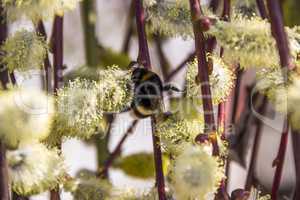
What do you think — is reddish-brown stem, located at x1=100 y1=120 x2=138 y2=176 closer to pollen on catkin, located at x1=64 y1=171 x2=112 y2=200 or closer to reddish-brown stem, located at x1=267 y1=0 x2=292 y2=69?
pollen on catkin, located at x1=64 y1=171 x2=112 y2=200

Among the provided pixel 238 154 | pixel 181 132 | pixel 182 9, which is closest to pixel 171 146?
pixel 181 132

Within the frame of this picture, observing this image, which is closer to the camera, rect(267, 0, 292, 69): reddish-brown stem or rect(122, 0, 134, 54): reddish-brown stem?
rect(267, 0, 292, 69): reddish-brown stem

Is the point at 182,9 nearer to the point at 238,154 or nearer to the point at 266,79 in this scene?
the point at 266,79

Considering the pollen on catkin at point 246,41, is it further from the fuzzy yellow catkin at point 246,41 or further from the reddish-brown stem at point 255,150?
the reddish-brown stem at point 255,150

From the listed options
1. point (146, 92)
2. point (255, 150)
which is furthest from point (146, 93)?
point (255, 150)

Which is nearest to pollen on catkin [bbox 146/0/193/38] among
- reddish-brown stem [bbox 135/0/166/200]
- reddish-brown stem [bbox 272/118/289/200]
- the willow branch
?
reddish-brown stem [bbox 135/0/166/200]

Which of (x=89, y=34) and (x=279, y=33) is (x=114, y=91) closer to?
(x=279, y=33)
